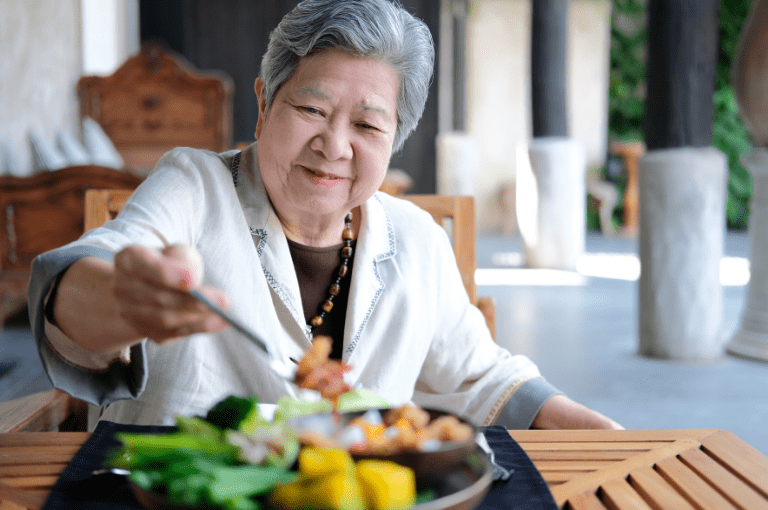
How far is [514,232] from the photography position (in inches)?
403

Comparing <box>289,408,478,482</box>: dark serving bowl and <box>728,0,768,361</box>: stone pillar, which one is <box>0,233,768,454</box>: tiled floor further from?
<box>289,408,478,482</box>: dark serving bowl

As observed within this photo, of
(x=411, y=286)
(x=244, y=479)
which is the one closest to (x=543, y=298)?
(x=411, y=286)

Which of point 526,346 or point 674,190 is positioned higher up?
point 674,190

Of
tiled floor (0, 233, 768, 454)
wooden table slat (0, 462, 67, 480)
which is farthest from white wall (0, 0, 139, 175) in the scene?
wooden table slat (0, 462, 67, 480)

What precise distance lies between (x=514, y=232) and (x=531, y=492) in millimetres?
9654

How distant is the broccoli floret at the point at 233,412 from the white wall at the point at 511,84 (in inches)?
385

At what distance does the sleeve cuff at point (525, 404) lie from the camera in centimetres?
116

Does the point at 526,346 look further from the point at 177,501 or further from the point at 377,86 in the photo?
the point at 177,501

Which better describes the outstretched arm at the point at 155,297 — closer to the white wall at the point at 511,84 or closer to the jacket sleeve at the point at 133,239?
the jacket sleeve at the point at 133,239

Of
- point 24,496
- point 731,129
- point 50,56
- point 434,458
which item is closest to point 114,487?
point 24,496

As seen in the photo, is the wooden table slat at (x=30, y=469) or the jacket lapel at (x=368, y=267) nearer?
the wooden table slat at (x=30, y=469)

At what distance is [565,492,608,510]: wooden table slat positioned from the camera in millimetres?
743

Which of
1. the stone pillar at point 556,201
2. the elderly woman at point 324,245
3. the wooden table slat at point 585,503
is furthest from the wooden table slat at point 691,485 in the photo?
the stone pillar at point 556,201

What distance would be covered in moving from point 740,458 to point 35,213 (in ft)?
12.5
